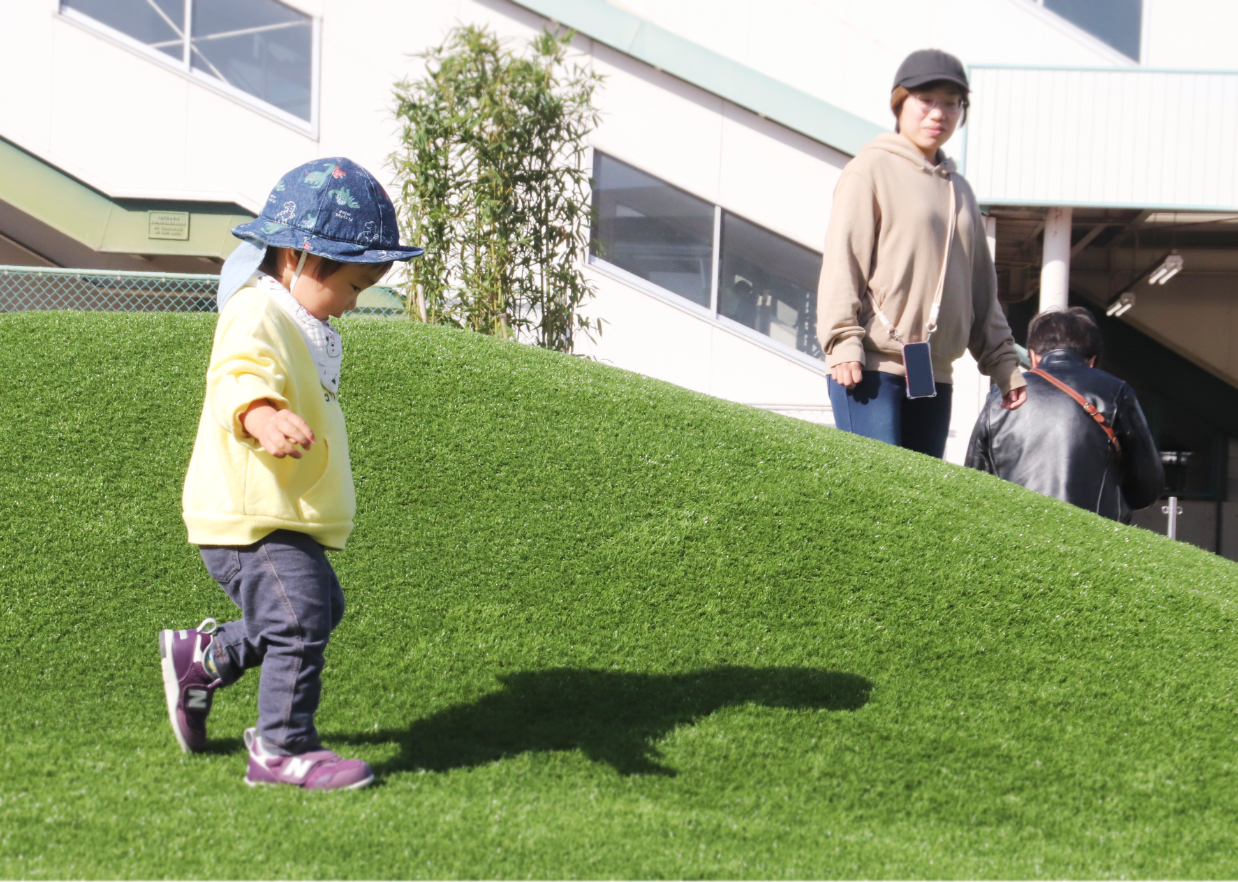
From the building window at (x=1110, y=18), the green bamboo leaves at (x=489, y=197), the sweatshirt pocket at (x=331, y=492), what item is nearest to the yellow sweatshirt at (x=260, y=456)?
the sweatshirt pocket at (x=331, y=492)

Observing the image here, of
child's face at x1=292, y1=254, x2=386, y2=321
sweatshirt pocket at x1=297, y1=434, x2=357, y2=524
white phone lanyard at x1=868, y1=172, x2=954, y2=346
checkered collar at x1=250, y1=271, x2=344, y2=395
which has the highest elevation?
white phone lanyard at x1=868, y1=172, x2=954, y2=346

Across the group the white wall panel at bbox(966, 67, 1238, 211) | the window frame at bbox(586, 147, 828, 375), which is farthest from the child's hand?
the white wall panel at bbox(966, 67, 1238, 211)

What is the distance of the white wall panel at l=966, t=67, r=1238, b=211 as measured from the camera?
27.2 ft

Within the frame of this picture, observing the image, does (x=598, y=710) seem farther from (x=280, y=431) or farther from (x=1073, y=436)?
(x=1073, y=436)

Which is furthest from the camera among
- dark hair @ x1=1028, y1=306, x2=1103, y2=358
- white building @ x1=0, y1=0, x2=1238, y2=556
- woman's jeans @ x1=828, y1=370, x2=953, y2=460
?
white building @ x1=0, y1=0, x2=1238, y2=556

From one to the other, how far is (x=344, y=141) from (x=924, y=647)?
25.7ft

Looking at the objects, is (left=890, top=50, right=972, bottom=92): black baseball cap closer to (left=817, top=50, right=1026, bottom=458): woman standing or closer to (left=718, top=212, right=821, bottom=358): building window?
(left=817, top=50, right=1026, bottom=458): woman standing

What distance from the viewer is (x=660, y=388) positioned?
5.11 metres

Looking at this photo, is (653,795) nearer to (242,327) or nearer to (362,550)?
(242,327)

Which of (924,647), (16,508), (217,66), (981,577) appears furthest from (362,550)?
(217,66)

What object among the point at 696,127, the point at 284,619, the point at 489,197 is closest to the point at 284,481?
the point at 284,619

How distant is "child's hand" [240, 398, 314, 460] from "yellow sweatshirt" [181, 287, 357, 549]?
0.20 feet

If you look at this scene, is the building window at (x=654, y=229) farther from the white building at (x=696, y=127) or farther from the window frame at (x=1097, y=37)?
the window frame at (x=1097, y=37)

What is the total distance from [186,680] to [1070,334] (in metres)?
3.79
